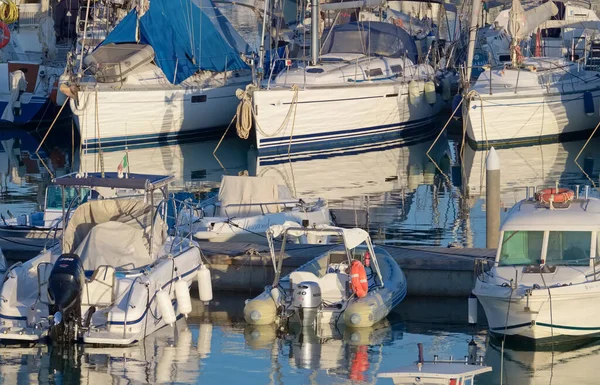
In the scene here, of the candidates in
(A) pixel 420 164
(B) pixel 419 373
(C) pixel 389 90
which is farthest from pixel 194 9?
(B) pixel 419 373

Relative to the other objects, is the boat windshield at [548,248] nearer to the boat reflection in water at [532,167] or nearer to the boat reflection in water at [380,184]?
the boat reflection in water at [380,184]

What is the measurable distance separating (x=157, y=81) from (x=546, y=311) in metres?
25.7

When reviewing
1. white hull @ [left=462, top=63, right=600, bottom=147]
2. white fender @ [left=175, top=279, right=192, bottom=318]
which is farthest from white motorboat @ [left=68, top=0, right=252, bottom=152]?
white fender @ [left=175, top=279, right=192, bottom=318]

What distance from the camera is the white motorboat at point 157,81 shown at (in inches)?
1581

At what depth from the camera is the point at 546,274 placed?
57.1 feet

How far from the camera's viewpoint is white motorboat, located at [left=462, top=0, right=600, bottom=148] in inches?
1522

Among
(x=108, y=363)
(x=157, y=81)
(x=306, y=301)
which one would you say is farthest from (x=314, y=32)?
(x=108, y=363)

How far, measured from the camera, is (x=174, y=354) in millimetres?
17359

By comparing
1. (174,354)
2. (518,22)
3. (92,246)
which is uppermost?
(518,22)

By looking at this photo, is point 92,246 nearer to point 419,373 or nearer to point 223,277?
point 223,277

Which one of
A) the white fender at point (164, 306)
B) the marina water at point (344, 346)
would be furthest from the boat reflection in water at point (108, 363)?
the white fender at point (164, 306)

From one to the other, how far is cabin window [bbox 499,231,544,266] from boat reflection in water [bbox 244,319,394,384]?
1821 millimetres

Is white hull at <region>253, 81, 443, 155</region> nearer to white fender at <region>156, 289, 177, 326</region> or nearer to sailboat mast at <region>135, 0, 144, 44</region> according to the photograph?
sailboat mast at <region>135, 0, 144, 44</region>

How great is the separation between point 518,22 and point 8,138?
1688cm
